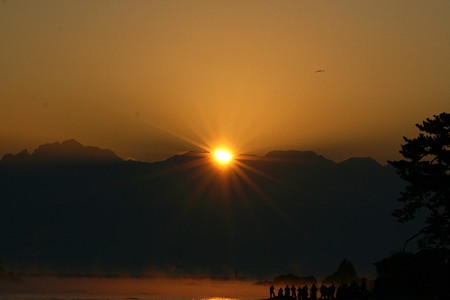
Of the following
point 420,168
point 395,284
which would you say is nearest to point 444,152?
point 420,168

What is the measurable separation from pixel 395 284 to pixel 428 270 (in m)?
3.77

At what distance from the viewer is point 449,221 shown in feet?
242

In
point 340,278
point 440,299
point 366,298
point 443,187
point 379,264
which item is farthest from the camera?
point 340,278

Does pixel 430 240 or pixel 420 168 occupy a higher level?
pixel 420 168

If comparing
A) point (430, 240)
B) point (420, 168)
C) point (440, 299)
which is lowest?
point (440, 299)

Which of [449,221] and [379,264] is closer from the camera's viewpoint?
[449,221]

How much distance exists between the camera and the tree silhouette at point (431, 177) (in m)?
73.3

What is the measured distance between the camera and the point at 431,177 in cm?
7325

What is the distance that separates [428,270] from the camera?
245ft

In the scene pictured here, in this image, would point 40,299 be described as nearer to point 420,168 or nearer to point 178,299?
point 178,299

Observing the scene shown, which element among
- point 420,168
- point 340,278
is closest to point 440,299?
point 420,168

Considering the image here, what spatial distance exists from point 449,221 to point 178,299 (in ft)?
243

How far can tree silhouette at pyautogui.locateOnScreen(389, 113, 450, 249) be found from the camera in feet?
241

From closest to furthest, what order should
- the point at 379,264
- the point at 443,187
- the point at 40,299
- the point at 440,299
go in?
the point at 440,299 < the point at 443,187 < the point at 379,264 < the point at 40,299
